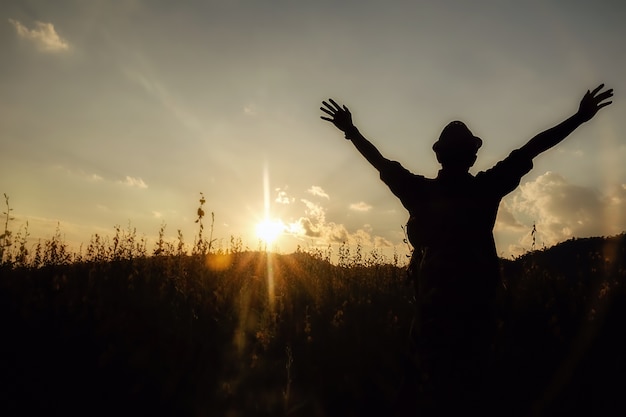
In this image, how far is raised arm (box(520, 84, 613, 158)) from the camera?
9.63 ft

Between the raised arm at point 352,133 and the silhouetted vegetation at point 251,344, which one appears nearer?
the raised arm at point 352,133

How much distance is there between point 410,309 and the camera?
6.34 m

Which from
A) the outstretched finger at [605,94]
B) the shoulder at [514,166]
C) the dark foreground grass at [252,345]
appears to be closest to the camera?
the shoulder at [514,166]

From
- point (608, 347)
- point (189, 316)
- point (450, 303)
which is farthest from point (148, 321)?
point (608, 347)

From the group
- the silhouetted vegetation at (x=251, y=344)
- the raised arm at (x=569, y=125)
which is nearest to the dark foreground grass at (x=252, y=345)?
the silhouetted vegetation at (x=251, y=344)

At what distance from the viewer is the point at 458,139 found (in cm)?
283

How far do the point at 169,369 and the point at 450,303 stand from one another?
3.58 m

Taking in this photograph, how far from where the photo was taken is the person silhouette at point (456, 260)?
2.45 m

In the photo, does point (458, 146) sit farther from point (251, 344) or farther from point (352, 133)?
point (251, 344)

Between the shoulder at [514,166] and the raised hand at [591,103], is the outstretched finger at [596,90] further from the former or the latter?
the shoulder at [514,166]

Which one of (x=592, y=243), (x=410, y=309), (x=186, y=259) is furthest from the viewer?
(x=592, y=243)

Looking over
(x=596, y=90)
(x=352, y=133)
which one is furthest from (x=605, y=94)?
(x=352, y=133)

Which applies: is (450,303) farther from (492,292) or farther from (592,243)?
(592,243)

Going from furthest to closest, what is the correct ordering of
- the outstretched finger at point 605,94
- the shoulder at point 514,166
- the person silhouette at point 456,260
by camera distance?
the outstretched finger at point 605,94, the shoulder at point 514,166, the person silhouette at point 456,260
